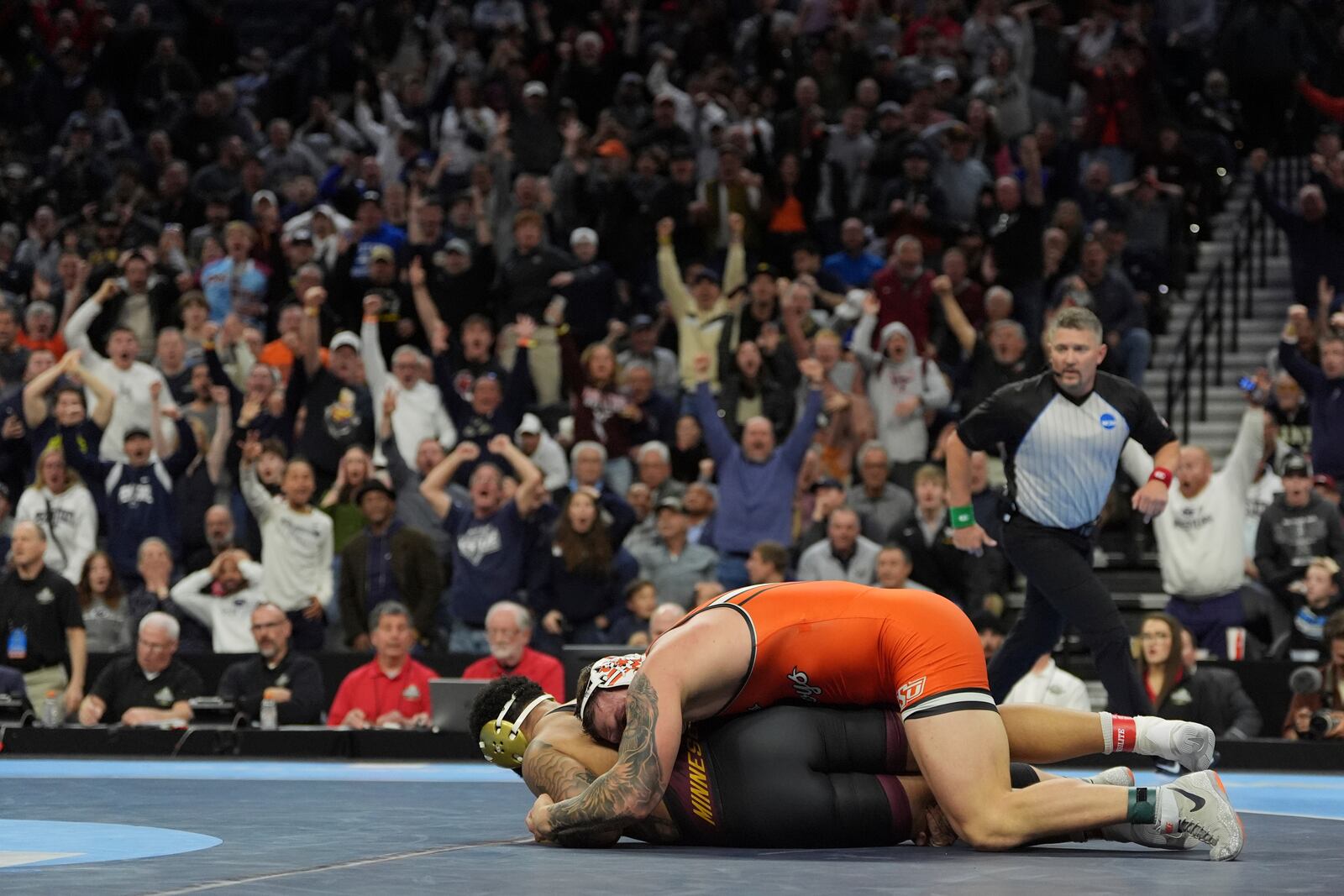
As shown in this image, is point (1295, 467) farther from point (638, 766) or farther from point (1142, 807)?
point (638, 766)

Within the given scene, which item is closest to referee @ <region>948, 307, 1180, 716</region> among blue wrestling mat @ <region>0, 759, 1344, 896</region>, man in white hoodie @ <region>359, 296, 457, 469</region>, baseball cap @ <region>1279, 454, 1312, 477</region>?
blue wrestling mat @ <region>0, 759, 1344, 896</region>

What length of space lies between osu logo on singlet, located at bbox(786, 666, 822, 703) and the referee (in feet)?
6.18

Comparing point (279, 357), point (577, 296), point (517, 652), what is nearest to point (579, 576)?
point (517, 652)

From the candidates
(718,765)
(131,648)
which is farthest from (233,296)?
(718,765)

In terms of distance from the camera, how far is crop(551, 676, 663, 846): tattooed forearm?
5.57 meters

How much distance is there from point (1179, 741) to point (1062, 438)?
6.62ft

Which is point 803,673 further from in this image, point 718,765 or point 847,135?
point 847,135

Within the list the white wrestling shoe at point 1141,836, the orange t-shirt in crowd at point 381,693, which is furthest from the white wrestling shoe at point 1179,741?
the orange t-shirt in crowd at point 381,693

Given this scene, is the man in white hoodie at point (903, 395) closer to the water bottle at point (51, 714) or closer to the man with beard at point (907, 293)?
the man with beard at point (907, 293)

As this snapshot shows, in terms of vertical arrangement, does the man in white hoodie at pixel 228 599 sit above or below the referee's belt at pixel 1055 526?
below

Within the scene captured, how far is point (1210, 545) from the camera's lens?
11664mm

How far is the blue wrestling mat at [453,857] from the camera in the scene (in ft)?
16.4

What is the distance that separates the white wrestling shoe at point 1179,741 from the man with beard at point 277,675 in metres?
6.23

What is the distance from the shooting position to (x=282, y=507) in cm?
1306
